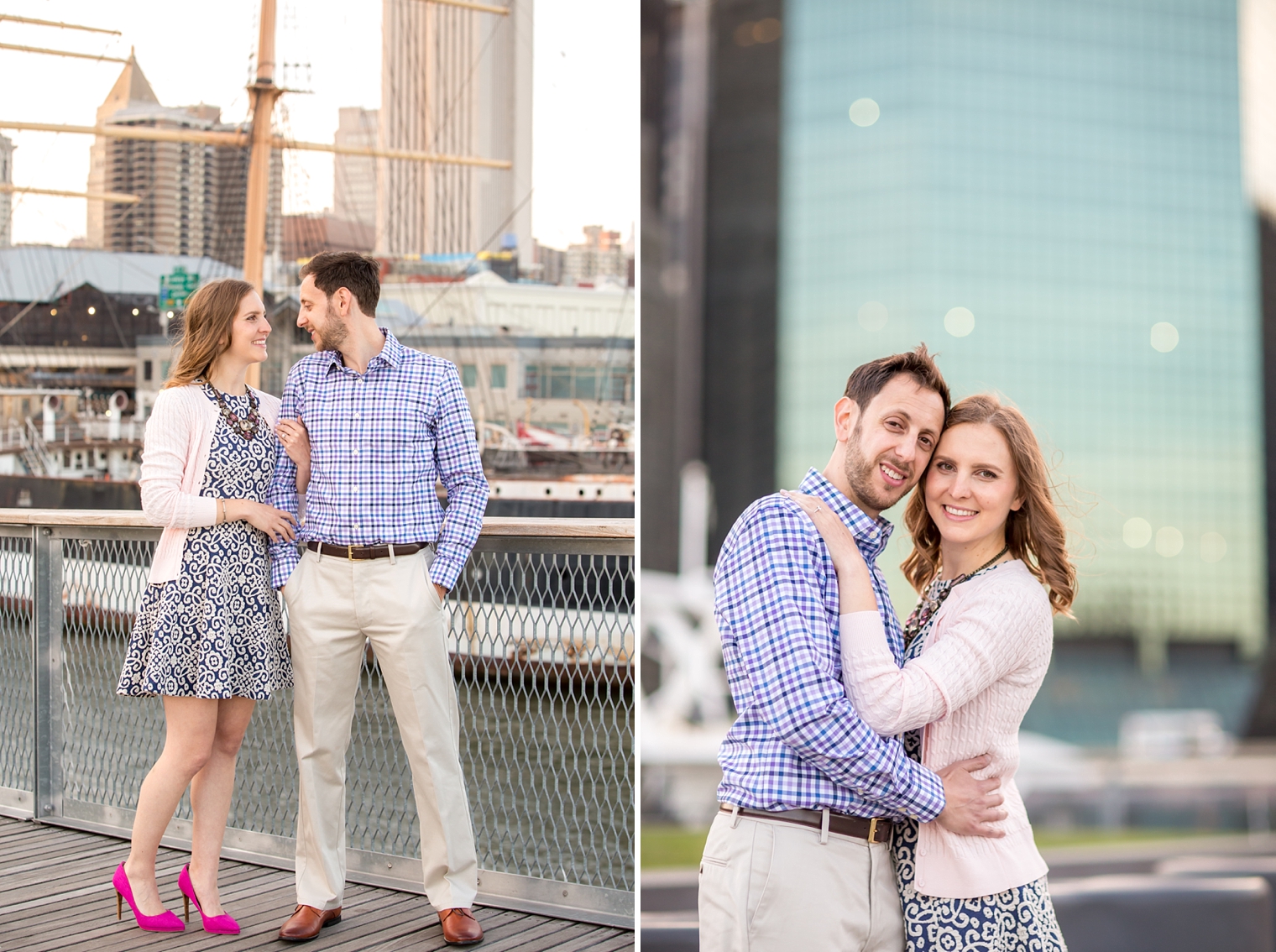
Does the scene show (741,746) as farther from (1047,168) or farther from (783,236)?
(1047,168)

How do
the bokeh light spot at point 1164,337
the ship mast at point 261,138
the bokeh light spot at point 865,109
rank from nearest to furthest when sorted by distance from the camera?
the bokeh light spot at point 865,109
the ship mast at point 261,138
the bokeh light spot at point 1164,337

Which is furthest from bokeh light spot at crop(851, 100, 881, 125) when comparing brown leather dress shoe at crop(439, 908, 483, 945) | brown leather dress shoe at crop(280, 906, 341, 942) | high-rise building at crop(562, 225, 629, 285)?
brown leather dress shoe at crop(280, 906, 341, 942)

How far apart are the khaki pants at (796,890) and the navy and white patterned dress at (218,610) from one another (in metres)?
1.49

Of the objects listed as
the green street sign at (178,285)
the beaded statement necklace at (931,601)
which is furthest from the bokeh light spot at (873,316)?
the beaded statement necklace at (931,601)

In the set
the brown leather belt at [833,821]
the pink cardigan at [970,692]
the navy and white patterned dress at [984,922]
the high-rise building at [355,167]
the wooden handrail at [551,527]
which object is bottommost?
the navy and white patterned dress at [984,922]

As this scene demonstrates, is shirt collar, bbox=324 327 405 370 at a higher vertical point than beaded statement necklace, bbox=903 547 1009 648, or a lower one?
higher

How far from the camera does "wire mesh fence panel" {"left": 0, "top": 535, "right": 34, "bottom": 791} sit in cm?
342

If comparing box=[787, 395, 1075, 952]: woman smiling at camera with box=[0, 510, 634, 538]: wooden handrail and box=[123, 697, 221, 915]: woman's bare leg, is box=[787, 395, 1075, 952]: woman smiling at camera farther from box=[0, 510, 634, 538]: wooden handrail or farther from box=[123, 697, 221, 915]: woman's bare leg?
box=[123, 697, 221, 915]: woman's bare leg

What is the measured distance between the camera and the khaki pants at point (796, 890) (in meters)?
1.08

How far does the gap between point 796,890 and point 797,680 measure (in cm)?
23

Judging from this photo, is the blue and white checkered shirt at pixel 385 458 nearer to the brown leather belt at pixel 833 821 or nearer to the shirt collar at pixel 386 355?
the shirt collar at pixel 386 355

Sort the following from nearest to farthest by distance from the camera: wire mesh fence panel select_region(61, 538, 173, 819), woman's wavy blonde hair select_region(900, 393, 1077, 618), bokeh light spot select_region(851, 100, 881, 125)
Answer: woman's wavy blonde hair select_region(900, 393, 1077, 618)
wire mesh fence panel select_region(61, 538, 173, 819)
bokeh light spot select_region(851, 100, 881, 125)

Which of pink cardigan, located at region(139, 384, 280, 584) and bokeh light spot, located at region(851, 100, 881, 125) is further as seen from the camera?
bokeh light spot, located at region(851, 100, 881, 125)

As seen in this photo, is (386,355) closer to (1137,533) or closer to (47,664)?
(47,664)
